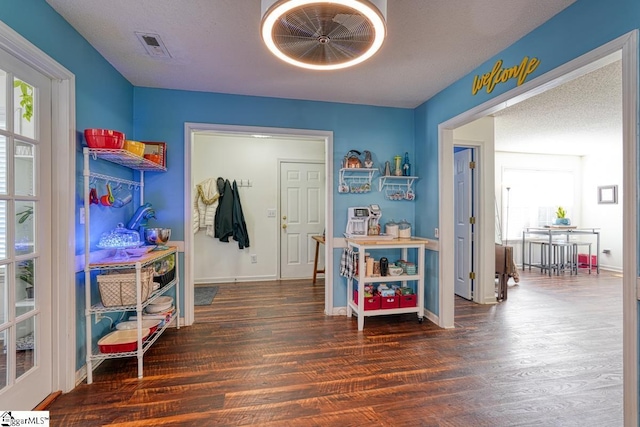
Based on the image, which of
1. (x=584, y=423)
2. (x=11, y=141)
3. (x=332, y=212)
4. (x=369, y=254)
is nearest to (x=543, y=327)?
(x=584, y=423)

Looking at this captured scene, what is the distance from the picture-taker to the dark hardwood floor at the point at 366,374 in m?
1.67

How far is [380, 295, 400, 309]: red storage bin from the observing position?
9.74 ft

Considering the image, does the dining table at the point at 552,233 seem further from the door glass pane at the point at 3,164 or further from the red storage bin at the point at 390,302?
the door glass pane at the point at 3,164

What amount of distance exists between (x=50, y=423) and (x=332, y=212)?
2586 millimetres

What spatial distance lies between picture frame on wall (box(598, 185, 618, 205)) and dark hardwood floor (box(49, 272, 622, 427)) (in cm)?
407

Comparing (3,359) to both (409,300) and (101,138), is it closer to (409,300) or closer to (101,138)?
(101,138)

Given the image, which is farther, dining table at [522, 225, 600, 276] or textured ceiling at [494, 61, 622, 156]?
dining table at [522, 225, 600, 276]

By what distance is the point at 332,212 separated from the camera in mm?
3225

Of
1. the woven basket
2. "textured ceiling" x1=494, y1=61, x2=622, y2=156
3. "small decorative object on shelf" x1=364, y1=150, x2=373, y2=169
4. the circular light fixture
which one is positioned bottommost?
the woven basket

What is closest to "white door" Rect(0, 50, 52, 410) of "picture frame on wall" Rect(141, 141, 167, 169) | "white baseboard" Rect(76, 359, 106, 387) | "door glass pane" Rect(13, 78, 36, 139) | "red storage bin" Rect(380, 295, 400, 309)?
"door glass pane" Rect(13, 78, 36, 139)

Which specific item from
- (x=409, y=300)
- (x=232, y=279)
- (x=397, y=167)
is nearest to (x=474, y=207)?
(x=397, y=167)

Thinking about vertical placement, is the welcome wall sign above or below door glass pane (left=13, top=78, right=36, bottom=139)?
above

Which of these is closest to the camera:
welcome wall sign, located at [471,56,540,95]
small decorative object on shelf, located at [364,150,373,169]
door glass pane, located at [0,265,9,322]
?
door glass pane, located at [0,265,9,322]

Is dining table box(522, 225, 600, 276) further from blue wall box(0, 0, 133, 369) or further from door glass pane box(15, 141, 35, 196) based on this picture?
door glass pane box(15, 141, 35, 196)
